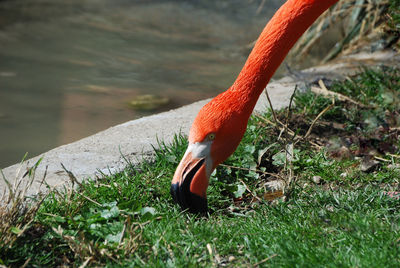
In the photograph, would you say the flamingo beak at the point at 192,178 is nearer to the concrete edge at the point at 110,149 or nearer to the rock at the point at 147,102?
the concrete edge at the point at 110,149

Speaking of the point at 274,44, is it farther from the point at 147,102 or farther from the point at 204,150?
the point at 147,102

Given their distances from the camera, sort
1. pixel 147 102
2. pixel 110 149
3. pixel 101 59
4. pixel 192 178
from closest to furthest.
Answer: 1. pixel 192 178
2. pixel 110 149
3. pixel 147 102
4. pixel 101 59

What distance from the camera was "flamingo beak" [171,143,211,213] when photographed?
8.17 feet

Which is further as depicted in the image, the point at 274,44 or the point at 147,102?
the point at 147,102

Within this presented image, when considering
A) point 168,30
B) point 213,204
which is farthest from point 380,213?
point 168,30

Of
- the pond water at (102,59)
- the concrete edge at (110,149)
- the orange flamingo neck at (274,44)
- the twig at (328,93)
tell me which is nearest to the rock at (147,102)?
the pond water at (102,59)

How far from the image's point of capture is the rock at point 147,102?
216 inches

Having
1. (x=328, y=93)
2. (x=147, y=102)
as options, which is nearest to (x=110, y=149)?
(x=328, y=93)

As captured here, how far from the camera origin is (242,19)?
10883mm

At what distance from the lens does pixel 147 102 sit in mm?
5609

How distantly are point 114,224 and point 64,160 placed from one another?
3.66 feet

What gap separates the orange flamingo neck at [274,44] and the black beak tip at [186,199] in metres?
0.56

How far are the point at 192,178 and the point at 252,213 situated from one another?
471 mm

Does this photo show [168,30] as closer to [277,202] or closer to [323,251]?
[277,202]
